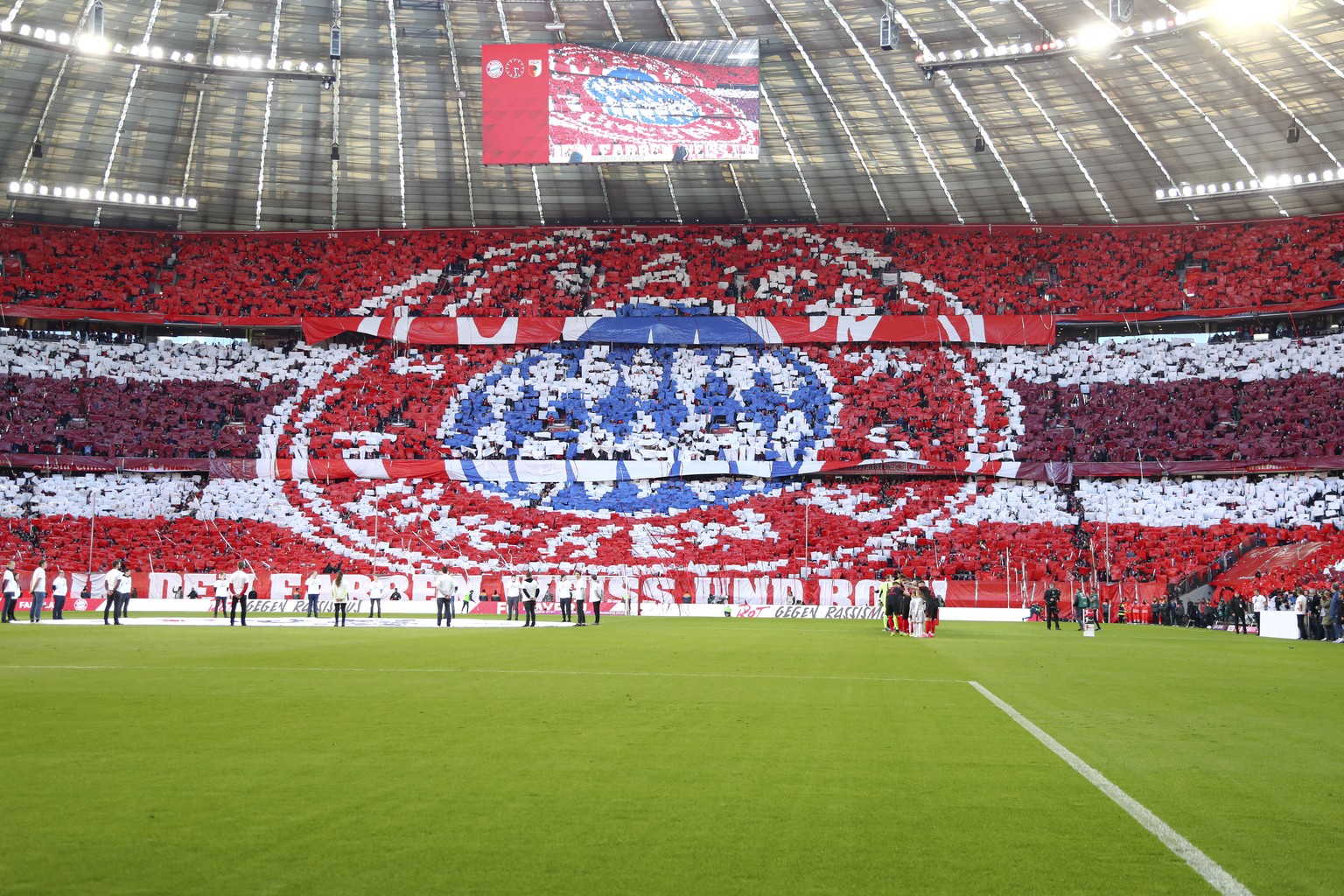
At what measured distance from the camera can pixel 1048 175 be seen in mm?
57031

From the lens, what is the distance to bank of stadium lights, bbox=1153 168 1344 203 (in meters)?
49.7

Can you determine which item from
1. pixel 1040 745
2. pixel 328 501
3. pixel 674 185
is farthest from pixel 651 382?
pixel 1040 745

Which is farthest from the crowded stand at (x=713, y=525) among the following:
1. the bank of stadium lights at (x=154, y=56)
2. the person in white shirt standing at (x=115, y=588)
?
the bank of stadium lights at (x=154, y=56)

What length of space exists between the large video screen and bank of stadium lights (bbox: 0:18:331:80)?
707 centimetres

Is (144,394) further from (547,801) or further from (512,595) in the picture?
(547,801)

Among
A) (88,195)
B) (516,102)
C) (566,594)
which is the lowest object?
(566,594)

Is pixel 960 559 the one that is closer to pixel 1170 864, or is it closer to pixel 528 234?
pixel 528 234

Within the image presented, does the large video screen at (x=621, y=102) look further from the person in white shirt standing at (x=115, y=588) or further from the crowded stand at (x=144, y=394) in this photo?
the crowded stand at (x=144, y=394)

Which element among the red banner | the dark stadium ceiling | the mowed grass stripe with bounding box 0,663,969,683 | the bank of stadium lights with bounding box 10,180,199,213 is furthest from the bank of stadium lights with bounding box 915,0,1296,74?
the bank of stadium lights with bounding box 10,180,199,213

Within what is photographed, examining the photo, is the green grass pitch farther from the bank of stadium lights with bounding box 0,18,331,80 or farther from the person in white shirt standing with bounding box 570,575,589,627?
the bank of stadium lights with bounding box 0,18,331,80

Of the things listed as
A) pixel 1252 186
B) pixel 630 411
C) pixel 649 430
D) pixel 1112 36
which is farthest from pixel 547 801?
pixel 1252 186

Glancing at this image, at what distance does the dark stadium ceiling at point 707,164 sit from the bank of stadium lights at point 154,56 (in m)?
0.19

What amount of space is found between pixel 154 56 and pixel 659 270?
27.0 metres

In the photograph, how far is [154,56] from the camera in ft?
142
